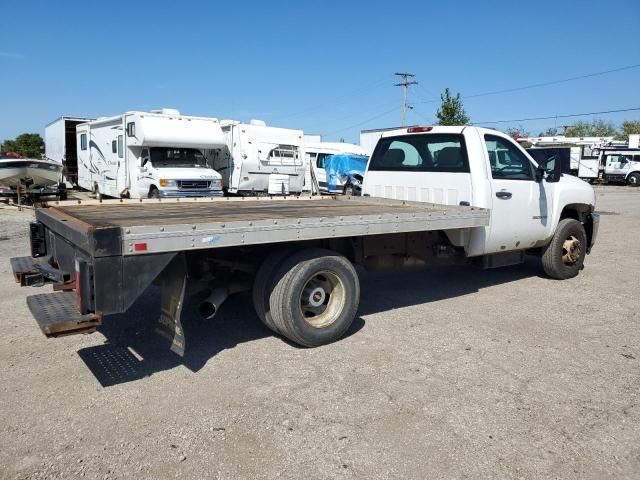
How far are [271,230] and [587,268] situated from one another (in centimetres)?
643

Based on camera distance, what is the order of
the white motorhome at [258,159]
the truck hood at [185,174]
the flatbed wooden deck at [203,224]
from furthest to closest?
the white motorhome at [258,159] < the truck hood at [185,174] < the flatbed wooden deck at [203,224]

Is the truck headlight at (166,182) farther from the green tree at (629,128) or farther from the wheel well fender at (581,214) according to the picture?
the green tree at (629,128)

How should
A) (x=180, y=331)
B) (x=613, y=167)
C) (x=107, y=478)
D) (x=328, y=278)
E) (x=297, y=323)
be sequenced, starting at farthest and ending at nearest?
(x=613, y=167)
(x=328, y=278)
(x=297, y=323)
(x=180, y=331)
(x=107, y=478)

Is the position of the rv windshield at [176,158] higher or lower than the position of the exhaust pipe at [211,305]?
higher

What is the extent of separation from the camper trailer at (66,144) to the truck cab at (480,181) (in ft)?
54.0

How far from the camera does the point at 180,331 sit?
12.8 ft

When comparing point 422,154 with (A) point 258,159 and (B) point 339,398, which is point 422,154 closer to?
(B) point 339,398

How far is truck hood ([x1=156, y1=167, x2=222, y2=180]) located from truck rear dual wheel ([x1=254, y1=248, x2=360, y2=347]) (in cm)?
1029

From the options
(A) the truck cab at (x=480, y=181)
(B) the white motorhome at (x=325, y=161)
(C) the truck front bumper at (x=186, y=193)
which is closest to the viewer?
(A) the truck cab at (x=480, y=181)

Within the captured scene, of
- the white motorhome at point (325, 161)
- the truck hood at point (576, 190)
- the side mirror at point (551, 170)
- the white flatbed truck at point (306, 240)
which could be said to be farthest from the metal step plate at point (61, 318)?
the white motorhome at point (325, 161)

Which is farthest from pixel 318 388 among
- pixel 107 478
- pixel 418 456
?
pixel 107 478

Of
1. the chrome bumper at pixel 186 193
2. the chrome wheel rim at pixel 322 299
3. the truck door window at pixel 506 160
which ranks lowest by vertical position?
the chrome wheel rim at pixel 322 299

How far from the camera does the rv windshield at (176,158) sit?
1483 centimetres

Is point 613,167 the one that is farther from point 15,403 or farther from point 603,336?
point 15,403
